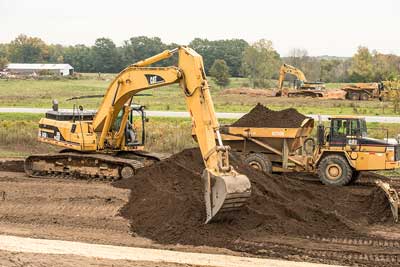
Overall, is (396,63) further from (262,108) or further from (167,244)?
(167,244)

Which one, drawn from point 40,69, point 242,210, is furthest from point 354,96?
point 40,69

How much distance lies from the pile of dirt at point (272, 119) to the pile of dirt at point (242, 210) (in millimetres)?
2108

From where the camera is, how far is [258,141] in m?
22.9

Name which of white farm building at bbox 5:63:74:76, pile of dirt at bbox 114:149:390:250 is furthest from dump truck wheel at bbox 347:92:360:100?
white farm building at bbox 5:63:74:76

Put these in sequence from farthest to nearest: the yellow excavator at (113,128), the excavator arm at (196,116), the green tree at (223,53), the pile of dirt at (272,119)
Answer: the green tree at (223,53)
the pile of dirt at (272,119)
the yellow excavator at (113,128)
the excavator arm at (196,116)

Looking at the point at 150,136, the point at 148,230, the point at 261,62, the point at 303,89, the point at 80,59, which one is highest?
the point at 261,62

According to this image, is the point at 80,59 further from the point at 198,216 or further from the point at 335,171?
the point at 198,216

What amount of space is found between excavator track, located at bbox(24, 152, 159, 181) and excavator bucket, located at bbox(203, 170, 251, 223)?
6.32 meters

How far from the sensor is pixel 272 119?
2309cm

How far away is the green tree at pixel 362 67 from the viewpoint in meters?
85.8

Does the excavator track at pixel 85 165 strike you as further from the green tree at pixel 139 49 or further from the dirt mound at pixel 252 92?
the green tree at pixel 139 49

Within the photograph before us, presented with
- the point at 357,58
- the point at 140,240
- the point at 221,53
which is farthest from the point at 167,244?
the point at 221,53

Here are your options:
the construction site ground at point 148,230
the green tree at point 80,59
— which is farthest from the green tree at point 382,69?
the construction site ground at point 148,230

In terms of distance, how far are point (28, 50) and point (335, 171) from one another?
387 ft
